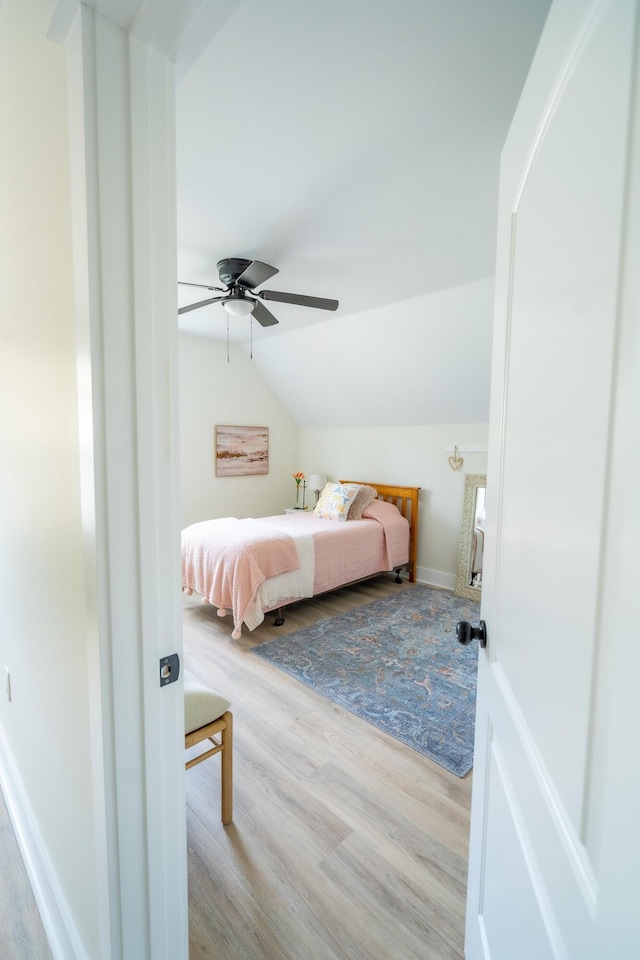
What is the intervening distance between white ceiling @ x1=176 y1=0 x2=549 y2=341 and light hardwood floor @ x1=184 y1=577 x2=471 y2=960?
7.26 feet

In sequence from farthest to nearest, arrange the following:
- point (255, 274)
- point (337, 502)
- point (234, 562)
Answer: point (337, 502), point (234, 562), point (255, 274)

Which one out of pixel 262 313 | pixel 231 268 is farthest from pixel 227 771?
pixel 231 268

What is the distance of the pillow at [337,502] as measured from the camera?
430cm

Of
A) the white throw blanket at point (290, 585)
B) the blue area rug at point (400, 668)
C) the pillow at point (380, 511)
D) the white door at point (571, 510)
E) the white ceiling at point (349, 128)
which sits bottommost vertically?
the blue area rug at point (400, 668)

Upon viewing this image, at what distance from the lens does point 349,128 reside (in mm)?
1563

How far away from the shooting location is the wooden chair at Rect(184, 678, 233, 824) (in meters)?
1.52

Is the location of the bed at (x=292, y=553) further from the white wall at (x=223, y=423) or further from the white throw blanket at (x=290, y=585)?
the white wall at (x=223, y=423)

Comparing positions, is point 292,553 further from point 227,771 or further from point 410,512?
point 227,771

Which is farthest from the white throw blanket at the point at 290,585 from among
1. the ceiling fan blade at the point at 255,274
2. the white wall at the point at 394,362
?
the ceiling fan blade at the point at 255,274

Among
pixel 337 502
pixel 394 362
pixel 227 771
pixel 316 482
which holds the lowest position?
pixel 227 771

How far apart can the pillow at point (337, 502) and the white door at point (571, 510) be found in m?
3.37

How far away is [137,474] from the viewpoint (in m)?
0.76

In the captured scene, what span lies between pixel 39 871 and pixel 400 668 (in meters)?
1.98

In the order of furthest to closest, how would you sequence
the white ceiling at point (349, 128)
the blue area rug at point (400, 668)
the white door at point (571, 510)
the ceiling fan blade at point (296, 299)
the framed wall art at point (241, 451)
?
the framed wall art at point (241, 451) → the ceiling fan blade at point (296, 299) → the blue area rug at point (400, 668) → the white ceiling at point (349, 128) → the white door at point (571, 510)
